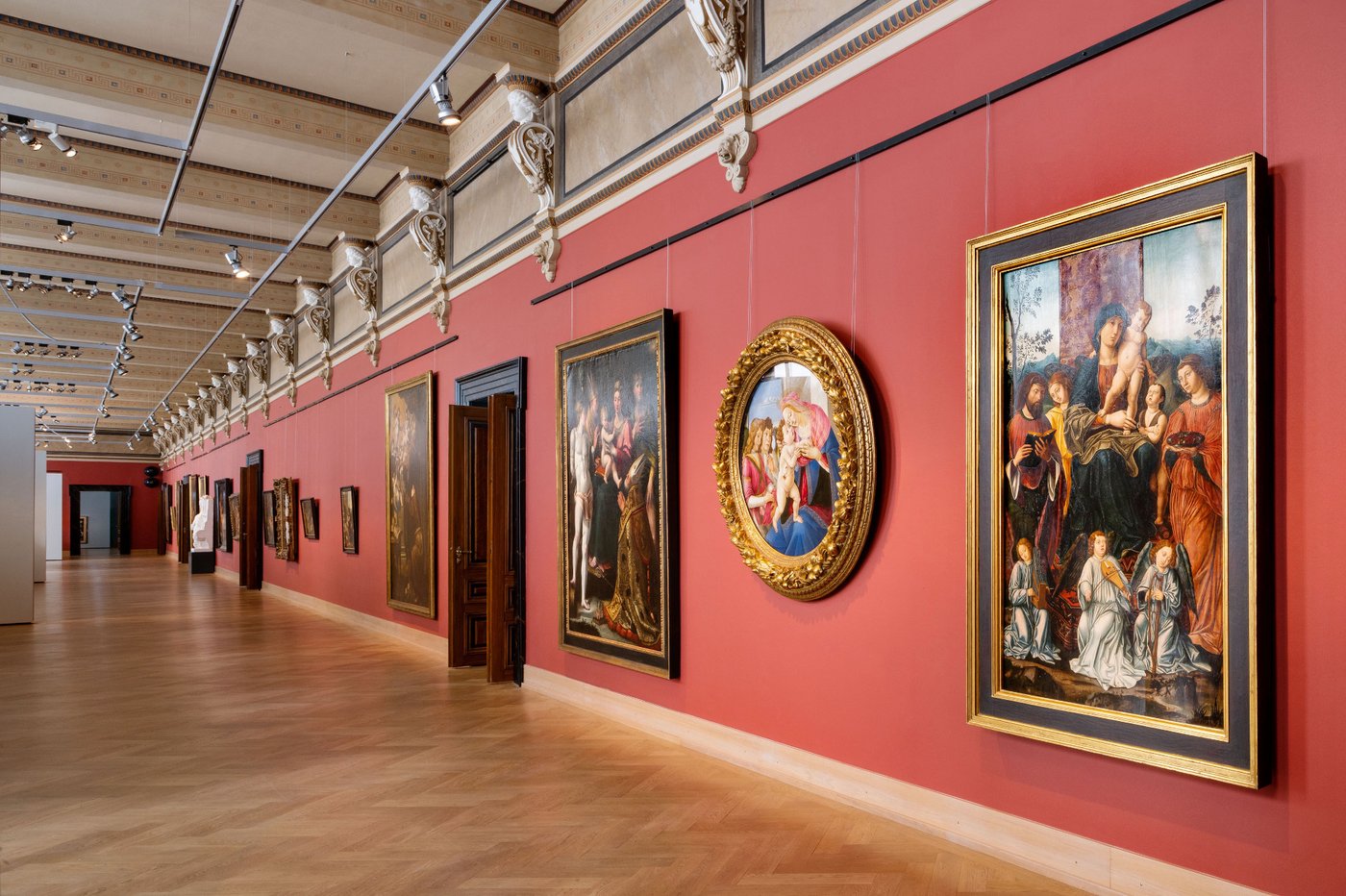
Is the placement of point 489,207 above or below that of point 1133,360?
above

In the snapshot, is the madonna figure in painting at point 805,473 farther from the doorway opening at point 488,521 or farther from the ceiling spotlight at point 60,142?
the ceiling spotlight at point 60,142

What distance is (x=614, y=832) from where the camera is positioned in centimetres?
460

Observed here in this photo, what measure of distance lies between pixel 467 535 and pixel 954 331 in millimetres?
6448

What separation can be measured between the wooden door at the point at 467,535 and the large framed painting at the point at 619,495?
2.01 m

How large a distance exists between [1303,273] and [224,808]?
565 cm

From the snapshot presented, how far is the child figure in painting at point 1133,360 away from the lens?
11.8 feet

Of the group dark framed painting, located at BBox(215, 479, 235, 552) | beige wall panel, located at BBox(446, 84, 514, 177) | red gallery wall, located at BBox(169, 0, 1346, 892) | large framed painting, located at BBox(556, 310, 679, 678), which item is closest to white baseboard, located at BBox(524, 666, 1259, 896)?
red gallery wall, located at BBox(169, 0, 1346, 892)

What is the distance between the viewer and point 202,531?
84.2 feet

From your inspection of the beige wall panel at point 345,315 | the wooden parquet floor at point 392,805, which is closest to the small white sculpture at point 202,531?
the beige wall panel at point 345,315

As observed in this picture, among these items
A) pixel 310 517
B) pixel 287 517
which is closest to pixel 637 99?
pixel 310 517

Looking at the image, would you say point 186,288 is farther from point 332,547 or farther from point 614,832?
point 614,832

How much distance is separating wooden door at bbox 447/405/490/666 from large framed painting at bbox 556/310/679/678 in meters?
2.01

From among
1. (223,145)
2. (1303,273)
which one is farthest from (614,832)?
(223,145)

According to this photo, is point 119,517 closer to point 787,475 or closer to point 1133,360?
point 787,475
